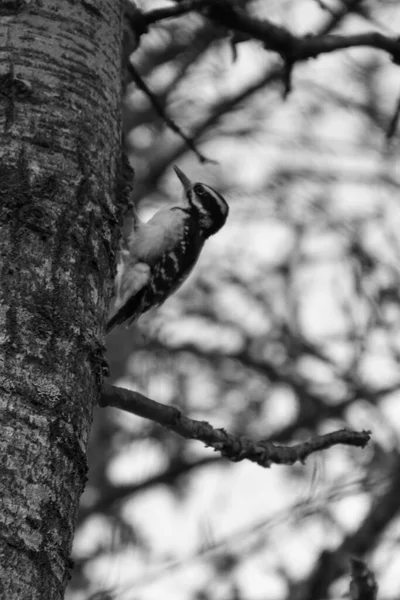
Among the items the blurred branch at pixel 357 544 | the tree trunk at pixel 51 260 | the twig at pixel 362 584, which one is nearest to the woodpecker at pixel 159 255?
the blurred branch at pixel 357 544

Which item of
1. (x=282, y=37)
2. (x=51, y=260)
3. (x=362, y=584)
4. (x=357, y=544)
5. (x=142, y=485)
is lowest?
(x=142, y=485)

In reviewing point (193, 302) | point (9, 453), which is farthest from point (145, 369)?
point (9, 453)

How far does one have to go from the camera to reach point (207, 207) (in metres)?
6.17

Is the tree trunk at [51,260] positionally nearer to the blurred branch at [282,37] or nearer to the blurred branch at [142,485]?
the blurred branch at [282,37]

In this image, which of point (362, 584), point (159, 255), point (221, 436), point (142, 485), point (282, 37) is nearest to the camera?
point (362, 584)

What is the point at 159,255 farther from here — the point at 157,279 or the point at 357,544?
the point at 357,544

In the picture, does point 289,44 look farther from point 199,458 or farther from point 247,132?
point 247,132

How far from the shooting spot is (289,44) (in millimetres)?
4035

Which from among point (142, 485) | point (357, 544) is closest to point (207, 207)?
point (357, 544)

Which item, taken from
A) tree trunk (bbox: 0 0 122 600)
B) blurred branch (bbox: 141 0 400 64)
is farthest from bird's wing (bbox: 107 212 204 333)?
tree trunk (bbox: 0 0 122 600)

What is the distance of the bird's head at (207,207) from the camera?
241 inches

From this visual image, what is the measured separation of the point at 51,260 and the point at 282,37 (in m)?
2.18

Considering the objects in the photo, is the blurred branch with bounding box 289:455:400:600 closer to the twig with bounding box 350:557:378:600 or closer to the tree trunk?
the twig with bounding box 350:557:378:600

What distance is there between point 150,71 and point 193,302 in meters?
2.50
